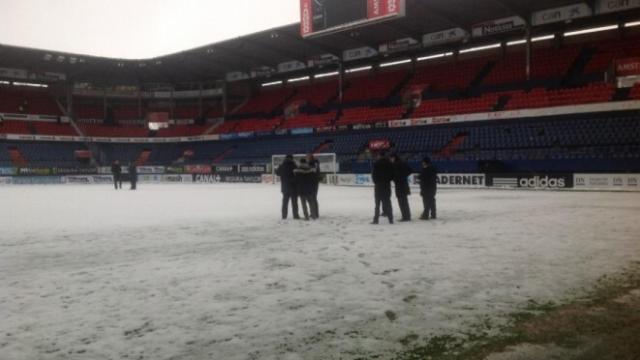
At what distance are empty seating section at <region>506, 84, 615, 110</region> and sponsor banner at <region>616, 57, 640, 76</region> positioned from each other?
1.05 metres

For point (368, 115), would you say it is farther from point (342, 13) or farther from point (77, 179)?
point (77, 179)

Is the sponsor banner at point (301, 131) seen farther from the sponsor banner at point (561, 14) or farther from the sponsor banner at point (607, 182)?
the sponsor banner at point (607, 182)

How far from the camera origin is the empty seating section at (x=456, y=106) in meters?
38.6

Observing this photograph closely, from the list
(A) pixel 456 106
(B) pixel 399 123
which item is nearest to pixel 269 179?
(B) pixel 399 123

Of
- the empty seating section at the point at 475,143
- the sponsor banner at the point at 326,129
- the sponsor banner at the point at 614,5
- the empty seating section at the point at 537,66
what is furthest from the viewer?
the sponsor banner at the point at 326,129

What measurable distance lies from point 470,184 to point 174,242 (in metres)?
25.8

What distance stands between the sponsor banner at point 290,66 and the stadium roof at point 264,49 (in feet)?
2.59

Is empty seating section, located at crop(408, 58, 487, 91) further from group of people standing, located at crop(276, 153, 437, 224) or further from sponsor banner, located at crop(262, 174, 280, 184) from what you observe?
group of people standing, located at crop(276, 153, 437, 224)

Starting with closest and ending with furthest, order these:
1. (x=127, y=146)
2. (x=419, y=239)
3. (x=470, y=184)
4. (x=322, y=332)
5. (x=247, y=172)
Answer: (x=322, y=332) → (x=419, y=239) → (x=470, y=184) → (x=247, y=172) → (x=127, y=146)

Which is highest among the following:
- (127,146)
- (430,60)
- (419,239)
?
(430,60)

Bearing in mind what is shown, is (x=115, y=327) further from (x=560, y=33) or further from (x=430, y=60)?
(x=430, y=60)

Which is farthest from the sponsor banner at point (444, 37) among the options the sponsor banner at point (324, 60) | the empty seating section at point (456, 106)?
the sponsor banner at point (324, 60)

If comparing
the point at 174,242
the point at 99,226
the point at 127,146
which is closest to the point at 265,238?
the point at 174,242

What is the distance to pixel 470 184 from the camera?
108 ft
